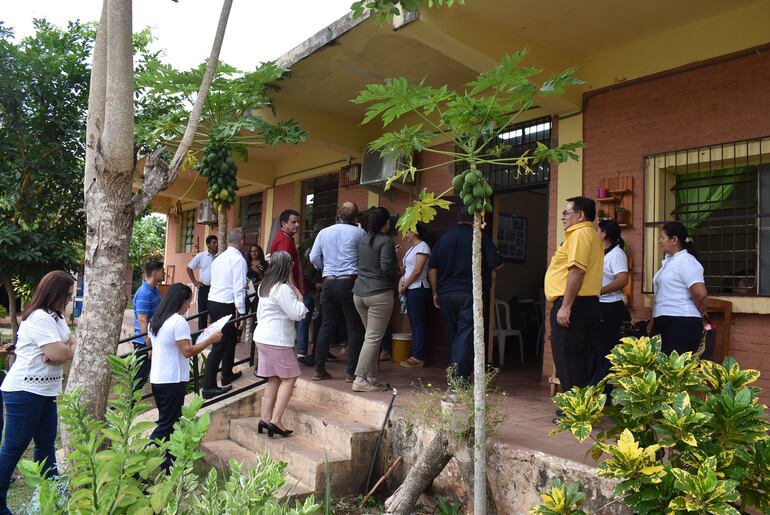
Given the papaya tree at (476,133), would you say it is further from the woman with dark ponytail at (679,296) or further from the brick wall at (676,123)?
the brick wall at (676,123)

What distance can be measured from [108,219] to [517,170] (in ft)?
14.9

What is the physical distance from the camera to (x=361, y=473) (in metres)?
4.46

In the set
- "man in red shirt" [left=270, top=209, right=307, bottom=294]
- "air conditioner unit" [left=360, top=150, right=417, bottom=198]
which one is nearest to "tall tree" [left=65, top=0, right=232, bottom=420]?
"man in red shirt" [left=270, top=209, right=307, bottom=294]

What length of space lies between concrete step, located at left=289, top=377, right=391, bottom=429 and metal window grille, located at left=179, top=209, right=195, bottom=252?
30.9 feet

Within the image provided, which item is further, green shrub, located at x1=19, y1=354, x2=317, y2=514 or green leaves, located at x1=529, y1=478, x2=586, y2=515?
green leaves, located at x1=529, y1=478, x2=586, y2=515

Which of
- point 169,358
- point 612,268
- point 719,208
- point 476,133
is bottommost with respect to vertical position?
point 169,358

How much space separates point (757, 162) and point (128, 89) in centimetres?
503

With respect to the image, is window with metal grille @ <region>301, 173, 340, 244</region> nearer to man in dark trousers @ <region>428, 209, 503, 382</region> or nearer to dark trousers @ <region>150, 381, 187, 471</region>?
man in dark trousers @ <region>428, 209, 503, 382</region>

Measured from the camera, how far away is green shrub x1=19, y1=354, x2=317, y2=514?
1.63 m

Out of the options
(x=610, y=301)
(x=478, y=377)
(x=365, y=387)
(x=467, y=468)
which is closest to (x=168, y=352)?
(x=365, y=387)

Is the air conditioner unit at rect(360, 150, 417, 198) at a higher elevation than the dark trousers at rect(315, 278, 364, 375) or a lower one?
→ higher

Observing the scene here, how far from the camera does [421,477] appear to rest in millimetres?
3770

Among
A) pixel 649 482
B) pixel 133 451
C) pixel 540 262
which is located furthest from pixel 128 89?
pixel 540 262

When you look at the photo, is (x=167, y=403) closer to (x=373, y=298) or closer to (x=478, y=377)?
(x=373, y=298)
